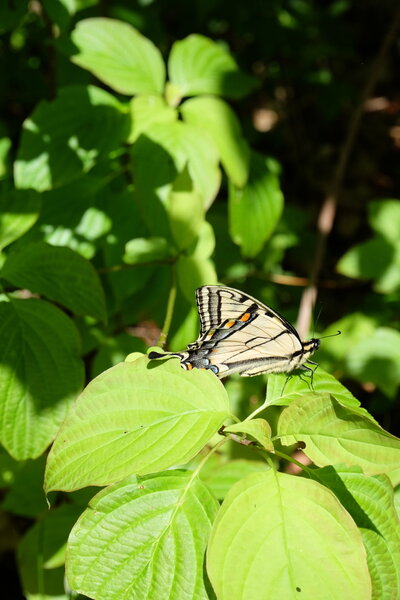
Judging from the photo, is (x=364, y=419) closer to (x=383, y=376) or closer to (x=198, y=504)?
(x=198, y=504)

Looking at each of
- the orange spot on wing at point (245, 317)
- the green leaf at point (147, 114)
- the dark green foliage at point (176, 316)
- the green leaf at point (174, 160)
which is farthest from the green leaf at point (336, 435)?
the green leaf at point (147, 114)

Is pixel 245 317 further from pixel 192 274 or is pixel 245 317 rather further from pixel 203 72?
pixel 203 72

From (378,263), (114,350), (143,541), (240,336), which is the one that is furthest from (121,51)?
(143,541)

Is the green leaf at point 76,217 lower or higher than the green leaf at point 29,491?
higher

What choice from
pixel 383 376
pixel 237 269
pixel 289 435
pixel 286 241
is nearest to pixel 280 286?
pixel 286 241

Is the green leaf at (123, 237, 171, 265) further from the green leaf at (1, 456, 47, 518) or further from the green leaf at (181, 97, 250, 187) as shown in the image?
the green leaf at (1, 456, 47, 518)

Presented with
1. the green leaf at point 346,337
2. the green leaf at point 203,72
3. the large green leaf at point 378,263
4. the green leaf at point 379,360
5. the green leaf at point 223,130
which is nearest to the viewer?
the green leaf at point 223,130

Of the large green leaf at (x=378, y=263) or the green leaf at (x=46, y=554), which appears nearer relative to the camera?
the green leaf at (x=46, y=554)

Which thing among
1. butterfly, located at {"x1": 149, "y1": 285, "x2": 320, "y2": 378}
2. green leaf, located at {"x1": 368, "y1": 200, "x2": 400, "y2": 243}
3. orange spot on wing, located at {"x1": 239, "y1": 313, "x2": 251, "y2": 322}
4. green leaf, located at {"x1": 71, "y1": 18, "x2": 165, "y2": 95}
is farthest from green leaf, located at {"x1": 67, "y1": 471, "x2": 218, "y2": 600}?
green leaf, located at {"x1": 368, "y1": 200, "x2": 400, "y2": 243}

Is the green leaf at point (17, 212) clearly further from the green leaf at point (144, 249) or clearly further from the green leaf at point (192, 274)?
the green leaf at point (192, 274)
